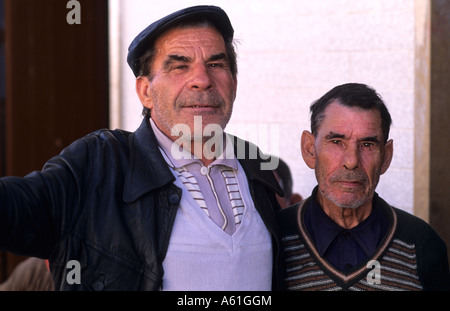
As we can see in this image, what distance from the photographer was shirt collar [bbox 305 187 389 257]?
1726 millimetres

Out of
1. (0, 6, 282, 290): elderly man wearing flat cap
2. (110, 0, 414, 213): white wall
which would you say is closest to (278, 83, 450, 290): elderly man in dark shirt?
(0, 6, 282, 290): elderly man wearing flat cap

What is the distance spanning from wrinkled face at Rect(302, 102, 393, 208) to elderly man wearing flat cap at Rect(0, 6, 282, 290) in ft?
0.64

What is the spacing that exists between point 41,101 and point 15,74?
190mm

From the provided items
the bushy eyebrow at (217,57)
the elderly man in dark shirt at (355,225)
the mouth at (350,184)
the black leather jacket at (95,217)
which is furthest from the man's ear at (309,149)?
the black leather jacket at (95,217)

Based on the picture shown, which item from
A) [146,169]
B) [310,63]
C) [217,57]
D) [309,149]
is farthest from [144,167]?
[310,63]

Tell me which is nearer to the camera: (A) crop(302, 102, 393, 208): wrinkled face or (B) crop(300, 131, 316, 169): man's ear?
(A) crop(302, 102, 393, 208): wrinkled face

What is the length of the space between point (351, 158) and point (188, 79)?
53cm

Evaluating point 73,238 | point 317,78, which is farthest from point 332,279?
point 317,78

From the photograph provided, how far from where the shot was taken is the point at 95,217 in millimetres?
1484

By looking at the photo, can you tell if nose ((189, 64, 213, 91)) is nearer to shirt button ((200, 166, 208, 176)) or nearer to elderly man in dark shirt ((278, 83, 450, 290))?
shirt button ((200, 166, 208, 176))

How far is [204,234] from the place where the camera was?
156 centimetres

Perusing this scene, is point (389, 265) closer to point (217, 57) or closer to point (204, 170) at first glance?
point (204, 170)
